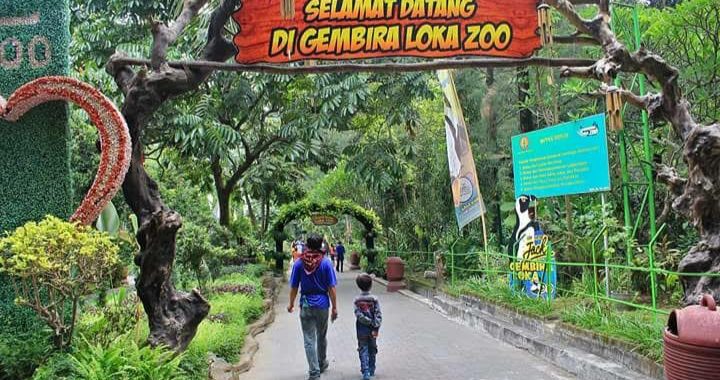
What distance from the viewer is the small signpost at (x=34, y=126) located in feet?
23.0

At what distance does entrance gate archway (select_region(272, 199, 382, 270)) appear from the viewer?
25453 millimetres

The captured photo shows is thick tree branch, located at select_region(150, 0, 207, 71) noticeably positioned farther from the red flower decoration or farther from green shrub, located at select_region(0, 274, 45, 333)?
green shrub, located at select_region(0, 274, 45, 333)

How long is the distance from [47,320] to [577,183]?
747cm

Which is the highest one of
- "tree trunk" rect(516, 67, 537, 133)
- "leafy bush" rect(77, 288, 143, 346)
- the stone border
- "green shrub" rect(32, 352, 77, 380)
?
"tree trunk" rect(516, 67, 537, 133)

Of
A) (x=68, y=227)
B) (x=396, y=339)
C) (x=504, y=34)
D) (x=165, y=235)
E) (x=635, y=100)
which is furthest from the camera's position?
(x=396, y=339)

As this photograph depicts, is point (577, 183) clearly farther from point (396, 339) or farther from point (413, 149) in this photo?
point (413, 149)

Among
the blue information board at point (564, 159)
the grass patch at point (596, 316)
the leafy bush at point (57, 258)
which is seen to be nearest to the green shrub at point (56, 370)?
the leafy bush at point (57, 258)

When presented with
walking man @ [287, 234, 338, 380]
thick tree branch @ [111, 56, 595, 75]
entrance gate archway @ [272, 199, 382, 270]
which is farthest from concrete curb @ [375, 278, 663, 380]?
entrance gate archway @ [272, 199, 382, 270]

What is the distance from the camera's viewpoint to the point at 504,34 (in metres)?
8.06

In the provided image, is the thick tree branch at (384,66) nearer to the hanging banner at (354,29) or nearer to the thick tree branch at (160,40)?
the hanging banner at (354,29)

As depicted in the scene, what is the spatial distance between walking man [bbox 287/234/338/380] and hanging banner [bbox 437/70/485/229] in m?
7.79

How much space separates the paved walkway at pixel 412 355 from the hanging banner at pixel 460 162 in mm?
2885

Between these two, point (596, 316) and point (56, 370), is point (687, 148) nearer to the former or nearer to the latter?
point (596, 316)

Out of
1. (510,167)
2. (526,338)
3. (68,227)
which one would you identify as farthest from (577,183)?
(510,167)
